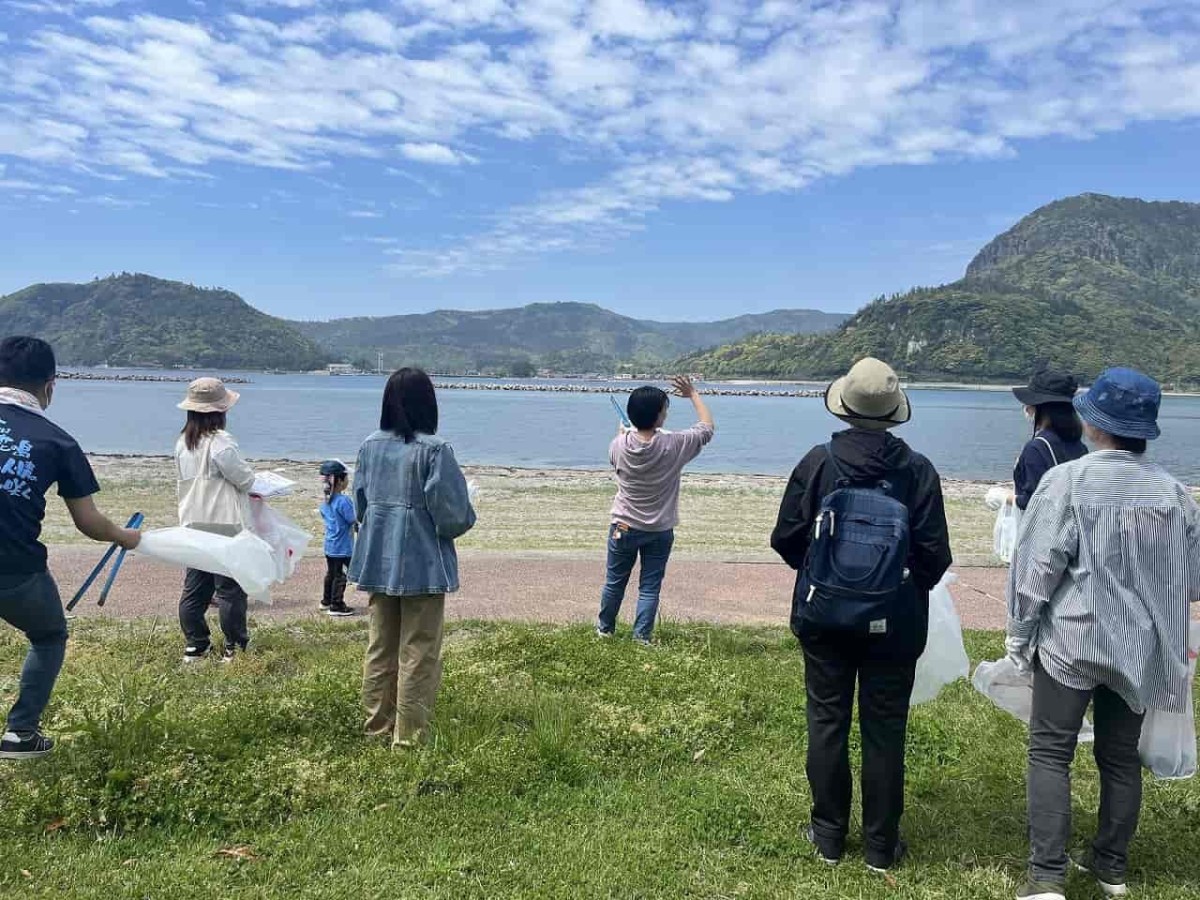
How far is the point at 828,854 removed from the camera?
127 inches

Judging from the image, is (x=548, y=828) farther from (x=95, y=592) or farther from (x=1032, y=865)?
(x=95, y=592)

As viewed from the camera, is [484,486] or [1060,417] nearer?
[1060,417]

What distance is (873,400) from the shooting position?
10.2ft

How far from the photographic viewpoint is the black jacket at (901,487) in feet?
9.81

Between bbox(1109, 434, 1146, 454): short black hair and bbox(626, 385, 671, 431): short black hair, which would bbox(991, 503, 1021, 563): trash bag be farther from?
bbox(1109, 434, 1146, 454): short black hair

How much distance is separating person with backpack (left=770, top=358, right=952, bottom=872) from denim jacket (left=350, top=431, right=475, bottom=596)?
58.5 inches

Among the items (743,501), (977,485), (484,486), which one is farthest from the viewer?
(977,485)

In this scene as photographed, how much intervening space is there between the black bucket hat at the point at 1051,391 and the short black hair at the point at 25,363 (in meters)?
4.57

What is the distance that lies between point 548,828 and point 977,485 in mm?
23492

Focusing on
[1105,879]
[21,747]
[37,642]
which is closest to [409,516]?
[37,642]

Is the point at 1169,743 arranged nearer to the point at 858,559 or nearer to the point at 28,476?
the point at 858,559

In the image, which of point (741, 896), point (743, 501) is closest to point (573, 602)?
point (741, 896)

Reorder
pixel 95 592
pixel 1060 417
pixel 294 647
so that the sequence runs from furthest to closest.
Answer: pixel 95 592, pixel 294 647, pixel 1060 417

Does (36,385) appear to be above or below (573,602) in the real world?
above
